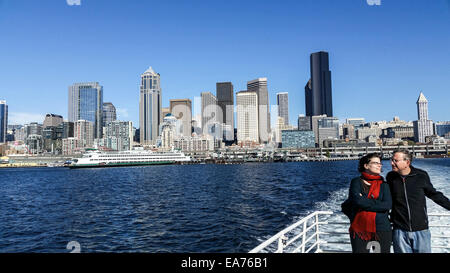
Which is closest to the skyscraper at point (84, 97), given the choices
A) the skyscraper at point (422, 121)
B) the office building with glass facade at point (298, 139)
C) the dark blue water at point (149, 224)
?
the dark blue water at point (149, 224)

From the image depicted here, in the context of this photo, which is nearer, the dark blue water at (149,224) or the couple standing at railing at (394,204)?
the couple standing at railing at (394,204)

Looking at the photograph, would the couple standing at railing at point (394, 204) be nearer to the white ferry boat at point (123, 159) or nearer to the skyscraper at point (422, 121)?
the skyscraper at point (422, 121)

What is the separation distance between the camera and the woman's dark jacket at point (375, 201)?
304cm

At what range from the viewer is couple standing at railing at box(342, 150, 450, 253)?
3076mm

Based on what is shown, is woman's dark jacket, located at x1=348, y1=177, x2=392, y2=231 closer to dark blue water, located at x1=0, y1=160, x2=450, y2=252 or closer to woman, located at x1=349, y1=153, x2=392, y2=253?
woman, located at x1=349, y1=153, x2=392, y2=253

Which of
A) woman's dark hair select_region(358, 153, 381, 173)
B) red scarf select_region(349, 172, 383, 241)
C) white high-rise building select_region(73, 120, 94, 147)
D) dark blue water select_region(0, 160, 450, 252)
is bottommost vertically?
dark blue water select_region(0, 160, 450, 252)

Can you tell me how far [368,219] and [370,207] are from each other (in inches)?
8.9

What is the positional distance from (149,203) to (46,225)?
24.6 feet

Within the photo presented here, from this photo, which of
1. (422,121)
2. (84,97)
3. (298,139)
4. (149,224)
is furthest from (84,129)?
(298,139)

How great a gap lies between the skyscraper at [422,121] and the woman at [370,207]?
19.9 feet

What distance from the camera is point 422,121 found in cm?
1031

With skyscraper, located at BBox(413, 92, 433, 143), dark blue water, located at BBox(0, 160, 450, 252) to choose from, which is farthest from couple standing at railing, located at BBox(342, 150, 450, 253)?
dark blue water, located at BBox(0, 160, 450, 252)
